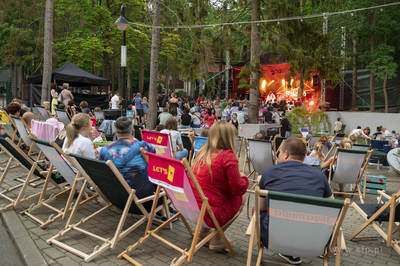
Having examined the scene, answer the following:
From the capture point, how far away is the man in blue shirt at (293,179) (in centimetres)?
313

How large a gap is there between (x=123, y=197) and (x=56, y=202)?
2002 mm

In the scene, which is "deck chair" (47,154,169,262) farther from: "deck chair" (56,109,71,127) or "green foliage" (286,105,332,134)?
"green foliage" (286,105,332,134)

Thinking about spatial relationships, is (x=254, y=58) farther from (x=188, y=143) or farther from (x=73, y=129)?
(x=73, y=129)

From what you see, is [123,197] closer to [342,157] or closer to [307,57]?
[342,157]

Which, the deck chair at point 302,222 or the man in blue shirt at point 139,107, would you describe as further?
the man in blue shirt at point 139,107

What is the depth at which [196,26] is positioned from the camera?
16.0m

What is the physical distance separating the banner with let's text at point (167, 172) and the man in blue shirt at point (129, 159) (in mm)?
616

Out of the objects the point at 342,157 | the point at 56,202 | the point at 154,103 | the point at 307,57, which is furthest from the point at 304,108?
the point at 56,202

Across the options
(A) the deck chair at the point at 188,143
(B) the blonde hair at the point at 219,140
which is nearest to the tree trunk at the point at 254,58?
(A) the deck chair at the point at 188,143

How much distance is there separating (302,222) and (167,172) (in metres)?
1.26

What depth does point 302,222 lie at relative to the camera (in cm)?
282

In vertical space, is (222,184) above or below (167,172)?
below

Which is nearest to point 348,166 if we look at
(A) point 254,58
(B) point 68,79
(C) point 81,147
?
(C) point 81,147

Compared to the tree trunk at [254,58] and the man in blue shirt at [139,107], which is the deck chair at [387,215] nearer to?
the tree trunk at [254,58]
